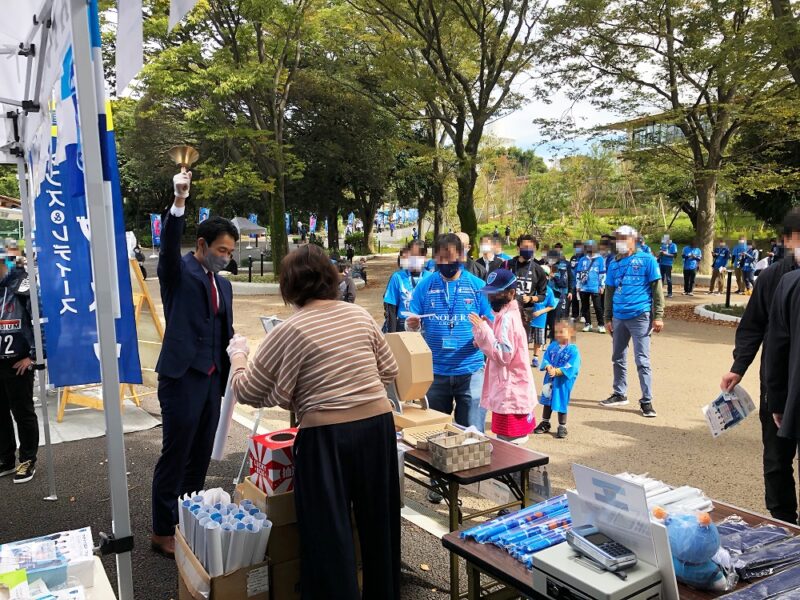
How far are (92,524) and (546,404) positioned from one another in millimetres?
3925

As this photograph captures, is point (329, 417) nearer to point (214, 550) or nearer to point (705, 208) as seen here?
point (214, 550)

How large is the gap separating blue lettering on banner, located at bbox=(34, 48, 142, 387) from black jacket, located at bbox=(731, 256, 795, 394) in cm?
332

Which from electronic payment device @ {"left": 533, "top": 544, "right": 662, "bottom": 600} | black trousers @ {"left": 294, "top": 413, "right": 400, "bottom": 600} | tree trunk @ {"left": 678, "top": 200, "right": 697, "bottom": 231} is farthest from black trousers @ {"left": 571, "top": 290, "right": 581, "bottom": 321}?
tree trunk @ {"left": 678, "top": 200, "right": 697, "bottom": 231}

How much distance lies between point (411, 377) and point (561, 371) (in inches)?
92.9

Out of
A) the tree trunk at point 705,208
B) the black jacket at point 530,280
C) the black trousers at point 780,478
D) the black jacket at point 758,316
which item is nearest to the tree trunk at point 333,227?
the tree trunk at point 705,208

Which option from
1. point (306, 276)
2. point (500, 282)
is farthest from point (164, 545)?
point (500, 282)

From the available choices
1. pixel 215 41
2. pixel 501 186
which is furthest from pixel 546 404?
pixel 501 186

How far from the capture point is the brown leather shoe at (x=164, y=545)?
3566mm

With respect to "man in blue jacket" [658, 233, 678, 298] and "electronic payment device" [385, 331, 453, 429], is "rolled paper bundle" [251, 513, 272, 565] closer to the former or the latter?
"electronic payment device" [385, 331, 453, 429]

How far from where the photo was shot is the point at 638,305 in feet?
20.9

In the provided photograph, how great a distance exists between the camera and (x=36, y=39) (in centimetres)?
312

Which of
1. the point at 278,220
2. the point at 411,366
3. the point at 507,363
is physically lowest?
the point at 507,363

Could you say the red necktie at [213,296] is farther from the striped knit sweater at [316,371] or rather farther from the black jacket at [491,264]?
the black jacket at [491,264]

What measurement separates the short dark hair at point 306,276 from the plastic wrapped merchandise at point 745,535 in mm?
1759
